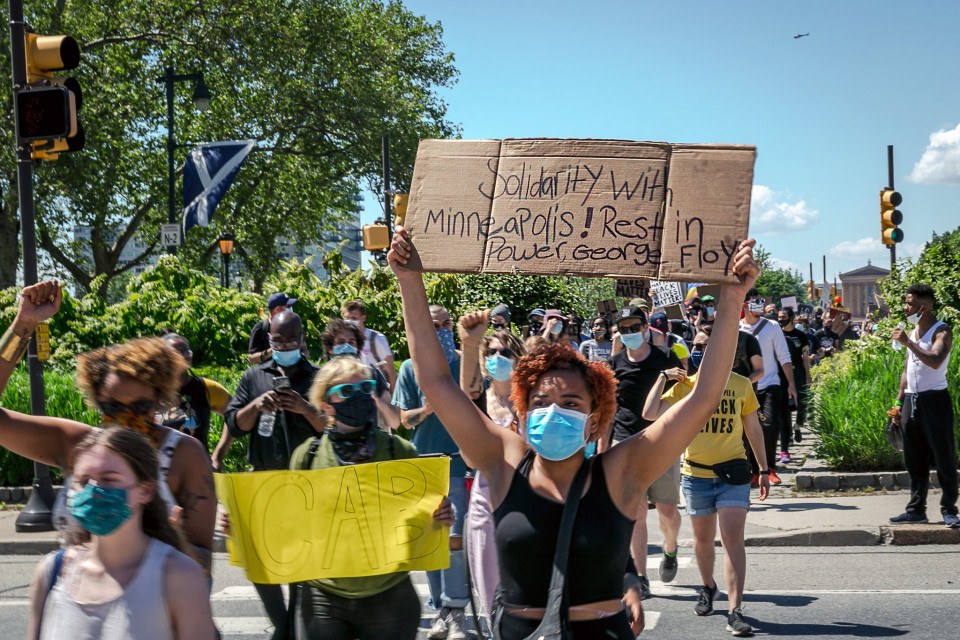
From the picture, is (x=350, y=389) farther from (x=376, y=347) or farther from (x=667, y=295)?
(x=667, y=295)

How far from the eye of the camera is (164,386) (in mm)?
3879

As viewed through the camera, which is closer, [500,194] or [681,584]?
[500,194]

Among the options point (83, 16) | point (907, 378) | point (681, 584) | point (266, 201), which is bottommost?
point (681, 584)

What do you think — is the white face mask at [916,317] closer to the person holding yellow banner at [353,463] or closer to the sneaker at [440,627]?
the sneaker at [440,627]

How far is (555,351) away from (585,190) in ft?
1.70

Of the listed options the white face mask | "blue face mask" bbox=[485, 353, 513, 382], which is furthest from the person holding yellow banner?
the white face mask

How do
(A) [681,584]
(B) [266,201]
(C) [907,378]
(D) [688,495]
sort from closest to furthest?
(D) [688,495] < (A) [681,584] < (C) [907,378] < (B) [266,201]

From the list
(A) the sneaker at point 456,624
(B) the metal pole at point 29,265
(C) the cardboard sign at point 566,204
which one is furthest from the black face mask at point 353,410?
(B) the metal pole at point 29,265

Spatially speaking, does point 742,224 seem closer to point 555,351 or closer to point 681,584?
point 555,351

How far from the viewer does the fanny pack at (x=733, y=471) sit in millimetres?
6828

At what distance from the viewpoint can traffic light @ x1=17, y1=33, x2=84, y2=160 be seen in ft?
33.1

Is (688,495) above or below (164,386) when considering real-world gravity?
below

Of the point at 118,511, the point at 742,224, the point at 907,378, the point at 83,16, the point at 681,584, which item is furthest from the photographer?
the point at 83,16

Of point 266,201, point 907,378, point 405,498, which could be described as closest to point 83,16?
point 266,201
